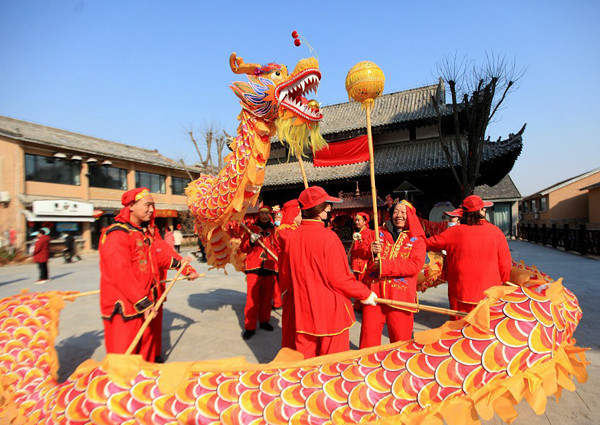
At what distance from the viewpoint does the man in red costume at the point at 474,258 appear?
2.98 meters

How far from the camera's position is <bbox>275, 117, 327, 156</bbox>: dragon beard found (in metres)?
3.12

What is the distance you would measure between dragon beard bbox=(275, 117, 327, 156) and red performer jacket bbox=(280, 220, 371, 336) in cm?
111

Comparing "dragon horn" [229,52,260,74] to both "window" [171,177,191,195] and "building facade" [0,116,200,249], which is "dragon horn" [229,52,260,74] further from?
"window" [171,177,191,195]

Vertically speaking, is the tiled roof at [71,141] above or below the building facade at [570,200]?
above

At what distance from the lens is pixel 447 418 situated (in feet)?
4.09

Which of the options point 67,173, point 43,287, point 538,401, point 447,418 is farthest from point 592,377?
point 67,173

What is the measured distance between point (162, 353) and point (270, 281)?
5.17ft

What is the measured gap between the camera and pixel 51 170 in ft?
52.7

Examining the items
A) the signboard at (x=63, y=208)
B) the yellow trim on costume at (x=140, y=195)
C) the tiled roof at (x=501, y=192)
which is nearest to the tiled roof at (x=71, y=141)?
the signboard at (x=63, y=208)

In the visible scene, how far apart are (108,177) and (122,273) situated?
62.7 ft

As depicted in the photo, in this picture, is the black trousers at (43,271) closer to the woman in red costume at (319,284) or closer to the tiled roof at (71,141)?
the tiled roof at (71,141)

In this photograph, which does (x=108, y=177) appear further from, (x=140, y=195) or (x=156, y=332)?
(x=140, y=195)

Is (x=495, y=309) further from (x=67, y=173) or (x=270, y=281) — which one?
(x=67, y=173)

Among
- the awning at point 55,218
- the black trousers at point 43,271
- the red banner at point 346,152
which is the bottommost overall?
the black trousers at point 43,271
